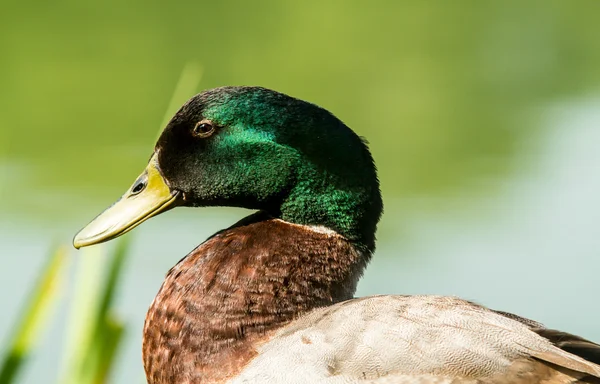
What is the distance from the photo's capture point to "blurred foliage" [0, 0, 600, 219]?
23.9ft

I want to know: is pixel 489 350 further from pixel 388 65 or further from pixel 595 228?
pixel 388 65

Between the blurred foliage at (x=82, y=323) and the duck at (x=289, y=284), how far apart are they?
456 millimetres

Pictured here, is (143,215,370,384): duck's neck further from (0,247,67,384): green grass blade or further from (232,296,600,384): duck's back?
(0,247,67,384): green grass blade

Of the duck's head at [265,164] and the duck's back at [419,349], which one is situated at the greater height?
the duck's head at [265,164]

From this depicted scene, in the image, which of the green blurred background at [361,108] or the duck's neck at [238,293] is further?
the green blurred background at [361,108]

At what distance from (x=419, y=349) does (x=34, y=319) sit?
0.85 m

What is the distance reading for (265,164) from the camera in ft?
9.25

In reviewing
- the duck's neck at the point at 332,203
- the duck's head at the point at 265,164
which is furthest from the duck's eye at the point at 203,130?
the duck's neck at the point at 332,203

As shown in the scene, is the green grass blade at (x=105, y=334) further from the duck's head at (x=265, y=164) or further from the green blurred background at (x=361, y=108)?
the green blurred background at (x=361, y=108)

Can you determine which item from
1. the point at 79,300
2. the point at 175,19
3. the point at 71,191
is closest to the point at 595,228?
the point at 71,191

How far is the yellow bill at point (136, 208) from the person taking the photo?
286 cm

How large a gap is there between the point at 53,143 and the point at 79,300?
544 centimetres

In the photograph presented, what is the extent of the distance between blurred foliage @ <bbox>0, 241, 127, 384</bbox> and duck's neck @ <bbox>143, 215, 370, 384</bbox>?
1.43 feet

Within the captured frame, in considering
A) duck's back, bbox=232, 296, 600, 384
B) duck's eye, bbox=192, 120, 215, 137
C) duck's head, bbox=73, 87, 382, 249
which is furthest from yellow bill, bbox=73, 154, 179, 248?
duck's back, bbox=232, 296, 600, 384
